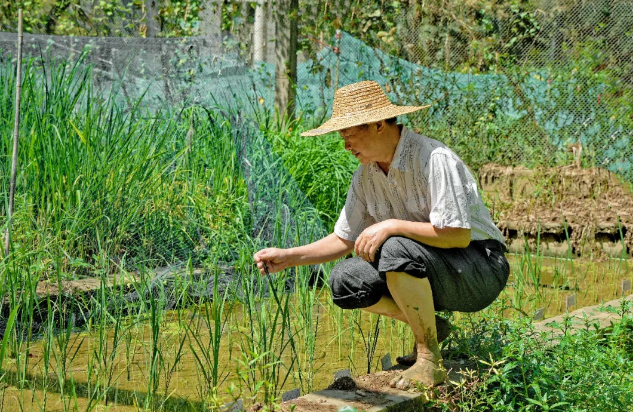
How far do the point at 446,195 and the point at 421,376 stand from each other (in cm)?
59

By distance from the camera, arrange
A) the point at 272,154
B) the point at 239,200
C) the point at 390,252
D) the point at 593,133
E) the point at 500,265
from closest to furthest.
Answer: the point at 390,252 → the point at 500,265 → the point at 239,200 → the point at 272,154 → the point at 593,133

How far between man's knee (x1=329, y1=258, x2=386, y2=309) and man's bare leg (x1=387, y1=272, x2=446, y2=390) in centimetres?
11

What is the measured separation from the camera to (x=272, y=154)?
5605 millimetres

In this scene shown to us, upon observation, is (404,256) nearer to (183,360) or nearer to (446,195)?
(446,195)

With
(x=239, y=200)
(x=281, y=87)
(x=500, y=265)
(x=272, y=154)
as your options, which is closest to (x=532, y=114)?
(x=281, y=87)

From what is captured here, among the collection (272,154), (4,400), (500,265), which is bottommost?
(4,400)

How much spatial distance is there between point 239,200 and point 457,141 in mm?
3848

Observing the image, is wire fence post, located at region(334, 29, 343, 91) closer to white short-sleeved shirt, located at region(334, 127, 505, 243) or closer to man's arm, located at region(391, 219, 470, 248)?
white short-sleeved shirt, located at region(334, 127, 505, 243)

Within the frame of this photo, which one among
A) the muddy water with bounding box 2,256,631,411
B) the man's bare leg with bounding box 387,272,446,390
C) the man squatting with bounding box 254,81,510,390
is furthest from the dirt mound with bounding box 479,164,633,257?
the man's bare leg with bounding box 387,272,446,390

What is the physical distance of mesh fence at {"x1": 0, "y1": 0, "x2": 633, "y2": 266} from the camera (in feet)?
15.1

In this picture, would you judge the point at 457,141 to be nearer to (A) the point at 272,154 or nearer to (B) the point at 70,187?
(A) the point at 272,154

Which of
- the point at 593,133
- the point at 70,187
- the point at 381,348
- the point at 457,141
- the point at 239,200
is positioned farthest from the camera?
the point at 457,141

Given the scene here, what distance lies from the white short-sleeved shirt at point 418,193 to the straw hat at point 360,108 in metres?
0.11

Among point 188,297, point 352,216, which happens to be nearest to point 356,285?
point 352,216
